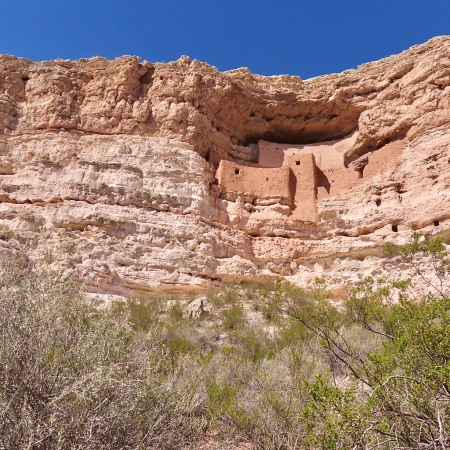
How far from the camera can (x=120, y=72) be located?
14750mm

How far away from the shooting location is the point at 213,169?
14383mm

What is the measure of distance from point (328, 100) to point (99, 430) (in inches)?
589

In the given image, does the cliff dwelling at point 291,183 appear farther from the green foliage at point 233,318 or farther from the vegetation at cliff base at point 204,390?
the vegetation at cliff base at point 204,390

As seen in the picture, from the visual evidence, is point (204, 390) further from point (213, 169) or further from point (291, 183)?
point (213, 169)

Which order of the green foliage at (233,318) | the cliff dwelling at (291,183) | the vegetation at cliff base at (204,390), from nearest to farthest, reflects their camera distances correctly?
the vegetation at cliff base at (204,390) → the green foliage at (233,318) → the cliff dwelling at (291,183)

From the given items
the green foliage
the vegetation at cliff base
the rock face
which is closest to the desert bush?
the vegetation at cliff base

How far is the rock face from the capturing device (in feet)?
36.9

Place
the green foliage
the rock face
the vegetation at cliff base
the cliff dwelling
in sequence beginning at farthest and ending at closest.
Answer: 1. the cliff dwelling
2. the rock face
3. the green foliage
4. the vegetation at cliff base

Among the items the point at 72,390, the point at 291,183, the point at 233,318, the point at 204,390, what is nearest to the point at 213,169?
the point at 291,183

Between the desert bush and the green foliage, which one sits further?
the green foliage

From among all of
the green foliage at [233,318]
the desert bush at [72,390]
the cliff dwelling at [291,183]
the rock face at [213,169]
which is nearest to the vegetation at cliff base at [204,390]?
the desert bush at [72,390]

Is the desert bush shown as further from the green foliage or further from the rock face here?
the rock face

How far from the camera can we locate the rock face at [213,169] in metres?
11.2

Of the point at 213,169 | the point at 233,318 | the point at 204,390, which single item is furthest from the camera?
the point at 213,169
